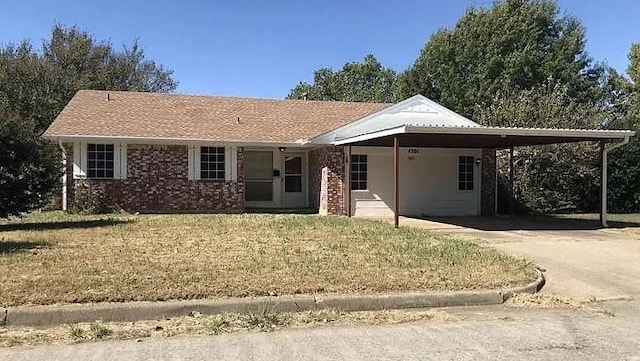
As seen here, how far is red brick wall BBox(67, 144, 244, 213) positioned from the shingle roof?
0.70 meters

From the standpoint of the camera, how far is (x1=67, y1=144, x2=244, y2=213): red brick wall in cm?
1956

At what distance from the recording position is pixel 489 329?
6508 millimetres

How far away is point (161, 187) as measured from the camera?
19.9 meters

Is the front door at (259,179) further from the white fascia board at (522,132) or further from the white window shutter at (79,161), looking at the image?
the white fascia board at (522,132)

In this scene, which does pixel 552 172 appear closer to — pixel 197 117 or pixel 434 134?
pixel 434 134

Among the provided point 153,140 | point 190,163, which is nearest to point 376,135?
point 190,163

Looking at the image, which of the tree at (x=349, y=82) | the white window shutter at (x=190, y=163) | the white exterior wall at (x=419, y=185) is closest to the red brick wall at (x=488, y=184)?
the white exterior wall at (x=419, y=185)

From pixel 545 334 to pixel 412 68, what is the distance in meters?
39.2

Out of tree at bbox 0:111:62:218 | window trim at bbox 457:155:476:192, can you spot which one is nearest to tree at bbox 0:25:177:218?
tree at bbox 0:111:62:218

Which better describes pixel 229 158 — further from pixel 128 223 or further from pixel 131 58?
pixel 131 58

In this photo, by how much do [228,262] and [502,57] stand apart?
35556 millimetres

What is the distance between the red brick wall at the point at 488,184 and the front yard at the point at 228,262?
7862mm

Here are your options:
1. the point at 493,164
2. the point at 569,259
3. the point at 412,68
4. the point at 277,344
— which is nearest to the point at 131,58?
the point at 412,68

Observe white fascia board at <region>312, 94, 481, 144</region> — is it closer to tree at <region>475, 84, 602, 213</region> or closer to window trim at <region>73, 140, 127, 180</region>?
tree at <region>475, 84, 602, 213</region>
